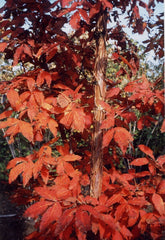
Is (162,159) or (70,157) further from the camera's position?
(70,157)

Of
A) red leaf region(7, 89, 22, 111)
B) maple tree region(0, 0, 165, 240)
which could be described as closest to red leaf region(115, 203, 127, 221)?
maple tree region(0, 0, 165, 240)

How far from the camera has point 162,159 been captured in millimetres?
1140

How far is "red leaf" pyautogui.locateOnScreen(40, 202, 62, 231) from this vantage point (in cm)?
94

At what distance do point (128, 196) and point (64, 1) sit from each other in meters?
1.15

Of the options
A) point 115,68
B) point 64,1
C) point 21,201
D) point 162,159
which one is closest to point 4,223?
point 21,201

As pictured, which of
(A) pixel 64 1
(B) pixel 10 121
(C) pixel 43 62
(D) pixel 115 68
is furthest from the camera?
(D) pixel 115 68

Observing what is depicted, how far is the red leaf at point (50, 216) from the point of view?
0.94 metres

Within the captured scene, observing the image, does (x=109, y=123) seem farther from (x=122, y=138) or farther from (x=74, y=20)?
(x=74, y=20)

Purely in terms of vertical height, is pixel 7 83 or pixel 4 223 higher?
pixel 7 83

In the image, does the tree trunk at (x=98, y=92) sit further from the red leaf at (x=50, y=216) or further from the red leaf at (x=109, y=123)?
the red leaf at (x=50, y=216)

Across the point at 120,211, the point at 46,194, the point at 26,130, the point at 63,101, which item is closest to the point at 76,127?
the point at 63,101

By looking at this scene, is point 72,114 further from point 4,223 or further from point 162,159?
point 4,223

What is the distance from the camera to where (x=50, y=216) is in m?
0.96

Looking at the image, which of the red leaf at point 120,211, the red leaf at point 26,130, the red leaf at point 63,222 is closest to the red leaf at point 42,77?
the red leaf at point 26,130
